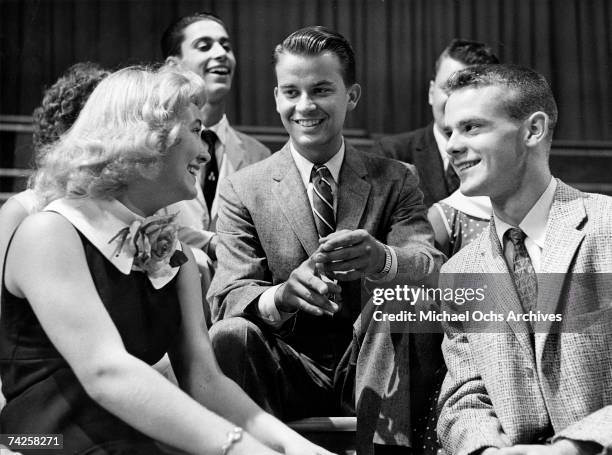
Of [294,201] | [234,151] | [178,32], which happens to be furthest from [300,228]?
[178,32]

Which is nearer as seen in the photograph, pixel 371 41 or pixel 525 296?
pixel 525 296

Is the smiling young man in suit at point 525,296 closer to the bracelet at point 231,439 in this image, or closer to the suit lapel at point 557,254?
the suit lapel at point 557,254

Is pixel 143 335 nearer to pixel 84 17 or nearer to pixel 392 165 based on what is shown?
pixel 392 165

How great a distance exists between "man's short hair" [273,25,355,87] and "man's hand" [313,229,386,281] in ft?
2.20

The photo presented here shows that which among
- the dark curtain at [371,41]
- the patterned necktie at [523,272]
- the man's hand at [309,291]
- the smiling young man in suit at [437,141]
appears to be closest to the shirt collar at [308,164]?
the man's hand at [309,291]

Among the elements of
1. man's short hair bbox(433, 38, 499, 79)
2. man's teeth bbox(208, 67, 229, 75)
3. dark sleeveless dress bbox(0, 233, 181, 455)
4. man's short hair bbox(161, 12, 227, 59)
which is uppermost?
man's short hair bbox(161, 12, 227, 59)

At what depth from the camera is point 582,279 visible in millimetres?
1845

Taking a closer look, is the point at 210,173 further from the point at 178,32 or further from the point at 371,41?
the point at 371,41

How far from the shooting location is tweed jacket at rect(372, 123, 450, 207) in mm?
2992

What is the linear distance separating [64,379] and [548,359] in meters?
0.99

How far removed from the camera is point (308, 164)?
7.79ft

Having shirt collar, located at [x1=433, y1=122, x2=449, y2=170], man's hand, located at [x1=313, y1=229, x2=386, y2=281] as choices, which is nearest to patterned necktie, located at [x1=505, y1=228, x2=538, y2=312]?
man's hand, located at [x1=313, y1=229, x2=386, y2=281]

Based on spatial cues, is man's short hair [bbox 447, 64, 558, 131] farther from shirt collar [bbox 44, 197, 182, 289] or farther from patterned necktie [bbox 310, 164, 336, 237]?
shirt collar [bbox 44, 197, 182, 289]

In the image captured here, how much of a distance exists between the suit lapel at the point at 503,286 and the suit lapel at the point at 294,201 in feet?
1.53
